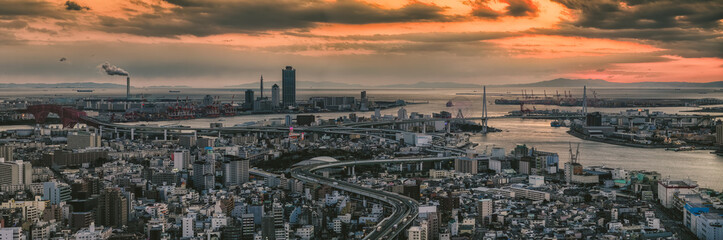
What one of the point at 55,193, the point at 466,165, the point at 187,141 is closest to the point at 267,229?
the point at 55,193

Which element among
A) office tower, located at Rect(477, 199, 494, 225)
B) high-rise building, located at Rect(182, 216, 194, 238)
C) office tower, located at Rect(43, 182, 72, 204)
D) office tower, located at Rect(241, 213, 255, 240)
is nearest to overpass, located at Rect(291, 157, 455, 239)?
office tower, located at Rect(477, 199, 494, 225)

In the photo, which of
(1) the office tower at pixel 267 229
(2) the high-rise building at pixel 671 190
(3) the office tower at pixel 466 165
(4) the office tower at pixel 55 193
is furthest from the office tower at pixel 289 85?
(1) the office tower at pixel 267 229

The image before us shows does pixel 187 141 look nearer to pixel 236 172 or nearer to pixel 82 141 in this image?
pixel 82 141

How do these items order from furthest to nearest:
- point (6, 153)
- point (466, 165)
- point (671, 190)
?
point (6, 153) < point (466, 165) < point (671, 190)

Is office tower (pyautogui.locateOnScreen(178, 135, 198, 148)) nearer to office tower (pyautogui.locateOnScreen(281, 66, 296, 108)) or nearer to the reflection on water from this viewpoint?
the reflection on water

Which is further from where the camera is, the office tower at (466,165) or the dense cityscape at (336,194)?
the office tower at (466,165)

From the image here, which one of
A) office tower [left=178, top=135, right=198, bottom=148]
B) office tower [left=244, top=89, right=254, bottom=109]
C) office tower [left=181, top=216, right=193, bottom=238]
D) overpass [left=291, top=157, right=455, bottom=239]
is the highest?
office tower [left=244, top=89, right=254, bottom=109]

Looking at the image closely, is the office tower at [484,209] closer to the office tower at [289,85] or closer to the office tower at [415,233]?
the office tower at [415,233]
